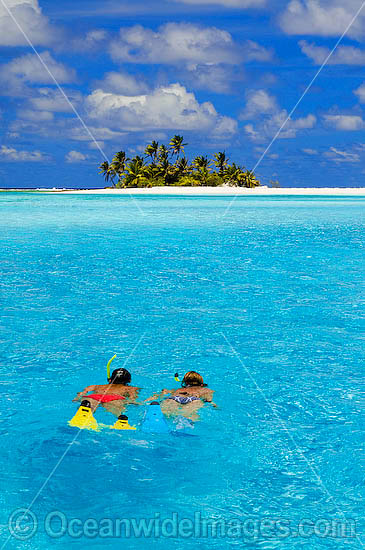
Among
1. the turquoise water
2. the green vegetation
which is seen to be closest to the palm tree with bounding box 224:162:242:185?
the green vegetation

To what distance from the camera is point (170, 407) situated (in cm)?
699

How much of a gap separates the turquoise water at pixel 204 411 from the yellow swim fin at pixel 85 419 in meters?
0.12

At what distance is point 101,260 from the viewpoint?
67.7ft

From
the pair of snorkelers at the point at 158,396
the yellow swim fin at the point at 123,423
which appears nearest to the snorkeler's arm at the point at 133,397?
the pair of snorkelers at the point at 158,396

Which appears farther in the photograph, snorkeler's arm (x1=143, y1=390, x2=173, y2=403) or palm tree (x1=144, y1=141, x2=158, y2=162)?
palm tree (x1=144, y1=141, x2=158, y2=162)

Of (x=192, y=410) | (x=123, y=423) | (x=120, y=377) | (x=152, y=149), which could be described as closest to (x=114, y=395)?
(x=120, y=377)

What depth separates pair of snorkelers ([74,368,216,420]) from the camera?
23.1ft

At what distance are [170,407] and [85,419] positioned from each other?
101 centimetres

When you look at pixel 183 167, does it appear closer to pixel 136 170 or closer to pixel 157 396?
pixel 136 170

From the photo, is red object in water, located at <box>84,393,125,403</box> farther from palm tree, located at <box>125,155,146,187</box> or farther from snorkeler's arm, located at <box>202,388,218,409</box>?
palm tree, located at <box>125,155,146,187</box>

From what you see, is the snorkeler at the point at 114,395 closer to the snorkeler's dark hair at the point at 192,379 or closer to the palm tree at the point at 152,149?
the snorkeler's dark hair at the point at 192,379

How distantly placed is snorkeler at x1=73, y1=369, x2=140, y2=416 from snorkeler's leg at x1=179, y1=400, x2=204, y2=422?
626mm

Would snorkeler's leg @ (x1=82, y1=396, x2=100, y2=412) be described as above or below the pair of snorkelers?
below

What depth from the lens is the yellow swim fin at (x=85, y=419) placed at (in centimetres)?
662
